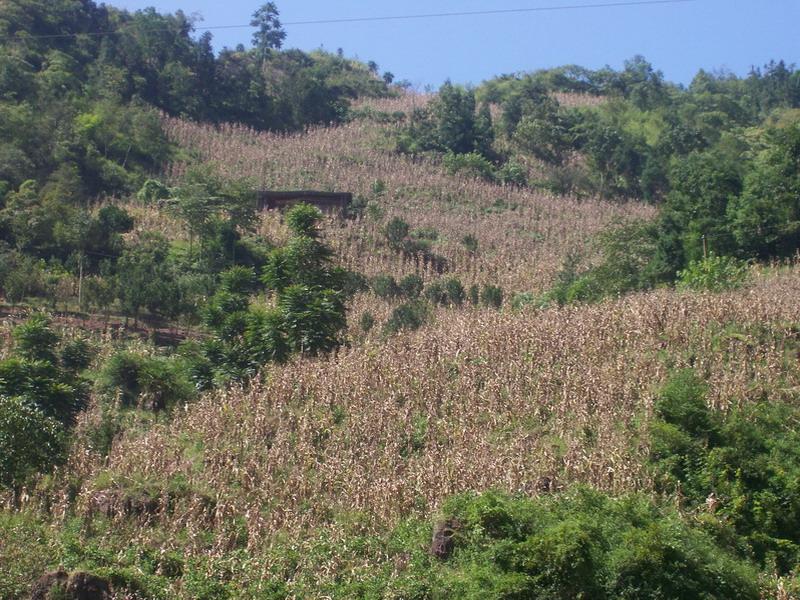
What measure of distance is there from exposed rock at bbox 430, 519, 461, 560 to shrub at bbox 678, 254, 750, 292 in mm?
12427

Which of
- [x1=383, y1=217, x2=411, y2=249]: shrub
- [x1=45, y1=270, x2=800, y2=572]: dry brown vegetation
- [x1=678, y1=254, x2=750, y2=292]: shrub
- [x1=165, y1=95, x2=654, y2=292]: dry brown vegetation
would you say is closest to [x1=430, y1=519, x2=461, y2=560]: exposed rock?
[x1=45, y1=270, x2=800, y2=572]: dry brown vegetation

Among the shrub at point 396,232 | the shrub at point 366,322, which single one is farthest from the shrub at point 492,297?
the shrub at point 396,232

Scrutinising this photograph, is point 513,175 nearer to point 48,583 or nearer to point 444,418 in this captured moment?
point 444,418

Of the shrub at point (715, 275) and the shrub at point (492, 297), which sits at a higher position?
the shrub at point (715, 275)

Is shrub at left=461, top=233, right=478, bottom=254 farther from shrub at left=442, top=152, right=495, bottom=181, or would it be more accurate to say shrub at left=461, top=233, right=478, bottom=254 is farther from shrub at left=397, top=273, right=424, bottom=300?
shrub at left=442, top=152, right=495, bottom=181

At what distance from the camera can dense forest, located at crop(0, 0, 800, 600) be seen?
1443cm

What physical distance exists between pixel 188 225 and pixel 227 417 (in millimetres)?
15908

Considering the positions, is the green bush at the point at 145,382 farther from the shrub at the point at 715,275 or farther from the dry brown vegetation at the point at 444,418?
the shrub at the point at 715,275

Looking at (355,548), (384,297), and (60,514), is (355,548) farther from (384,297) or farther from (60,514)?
(384,297)

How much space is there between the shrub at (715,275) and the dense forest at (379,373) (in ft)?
0.43

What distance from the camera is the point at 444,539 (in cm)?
1452

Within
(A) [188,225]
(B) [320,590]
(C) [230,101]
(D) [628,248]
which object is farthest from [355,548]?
(C) [230,101]

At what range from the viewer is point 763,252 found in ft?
101

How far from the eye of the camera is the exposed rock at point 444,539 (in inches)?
570
